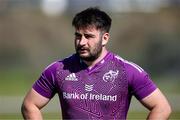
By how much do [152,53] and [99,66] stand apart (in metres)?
18.4

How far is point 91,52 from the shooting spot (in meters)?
8.74

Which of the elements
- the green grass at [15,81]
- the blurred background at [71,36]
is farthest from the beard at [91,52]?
the blurred background at [71,36]

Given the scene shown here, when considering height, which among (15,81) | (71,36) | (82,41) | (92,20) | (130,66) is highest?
(92,20)

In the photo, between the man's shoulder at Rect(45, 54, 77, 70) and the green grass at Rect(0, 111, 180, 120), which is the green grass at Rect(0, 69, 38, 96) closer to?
the green grass at Rect(0, 111, 180, 120)

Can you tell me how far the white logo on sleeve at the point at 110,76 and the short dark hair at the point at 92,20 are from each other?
0.41 metres

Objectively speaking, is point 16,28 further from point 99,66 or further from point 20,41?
point 99,66

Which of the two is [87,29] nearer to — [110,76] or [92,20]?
[92,20]

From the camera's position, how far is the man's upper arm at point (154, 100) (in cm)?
874

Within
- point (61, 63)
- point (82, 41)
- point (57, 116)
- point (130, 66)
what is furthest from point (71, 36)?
point (82, 41)

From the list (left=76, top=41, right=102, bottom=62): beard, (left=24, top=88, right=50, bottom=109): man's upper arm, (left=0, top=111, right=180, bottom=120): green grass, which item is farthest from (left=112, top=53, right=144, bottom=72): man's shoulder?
(left=0, top=111, right=180, bottom=120): green grass

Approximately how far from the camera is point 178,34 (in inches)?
1085

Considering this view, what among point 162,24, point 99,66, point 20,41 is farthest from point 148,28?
point 99,66

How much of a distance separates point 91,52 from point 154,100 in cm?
75

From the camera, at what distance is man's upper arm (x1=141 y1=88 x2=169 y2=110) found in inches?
344
